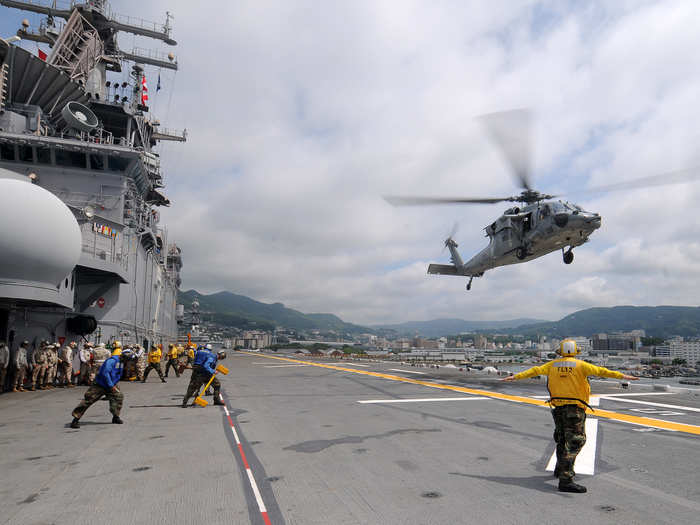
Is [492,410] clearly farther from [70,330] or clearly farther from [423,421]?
[70,330]

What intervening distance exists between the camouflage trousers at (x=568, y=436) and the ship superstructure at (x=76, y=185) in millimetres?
13649

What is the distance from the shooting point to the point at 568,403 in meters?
4.87

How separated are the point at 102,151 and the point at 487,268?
21.2 metres

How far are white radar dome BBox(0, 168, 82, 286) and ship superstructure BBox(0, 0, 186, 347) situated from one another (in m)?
0.03

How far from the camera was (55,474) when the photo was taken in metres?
5.04

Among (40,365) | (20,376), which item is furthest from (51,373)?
(20,376)

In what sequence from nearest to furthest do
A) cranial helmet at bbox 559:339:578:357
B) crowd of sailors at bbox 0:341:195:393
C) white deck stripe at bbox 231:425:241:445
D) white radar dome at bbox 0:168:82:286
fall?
1. cranial helmet at bbox 559:339:578:357
2. white deck stripe at bbox 231:425:241:445
3. white radar dome at bbox 0:168:82:286
4. crowd of sailors at bbox 0:341:195:393

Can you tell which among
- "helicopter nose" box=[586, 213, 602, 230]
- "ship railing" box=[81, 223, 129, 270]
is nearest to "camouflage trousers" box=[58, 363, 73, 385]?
"ship railing" box=[81, 223, 129, 270]

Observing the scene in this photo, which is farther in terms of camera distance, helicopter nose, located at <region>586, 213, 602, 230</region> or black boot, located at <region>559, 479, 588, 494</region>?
helicopter nose, located at <region>586, 213, 602, 230</region>

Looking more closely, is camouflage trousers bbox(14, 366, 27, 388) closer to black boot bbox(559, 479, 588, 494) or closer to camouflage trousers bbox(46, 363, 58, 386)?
camouflage trousers bbox(46, 363, 58, 386)

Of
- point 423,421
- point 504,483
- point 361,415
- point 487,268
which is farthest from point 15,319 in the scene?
point 487,268

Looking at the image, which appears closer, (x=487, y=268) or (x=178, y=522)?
(x=178, y=522)

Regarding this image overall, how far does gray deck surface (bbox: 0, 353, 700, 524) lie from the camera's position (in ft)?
12.8

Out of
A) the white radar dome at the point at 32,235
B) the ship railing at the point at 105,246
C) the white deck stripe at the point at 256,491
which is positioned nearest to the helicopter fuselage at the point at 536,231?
the white deck stripe at the point at 256,491
